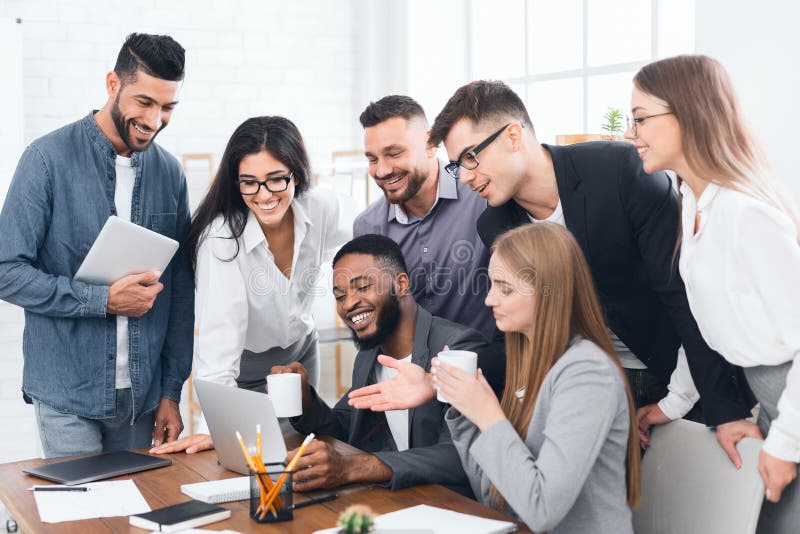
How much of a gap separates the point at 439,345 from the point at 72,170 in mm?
1098

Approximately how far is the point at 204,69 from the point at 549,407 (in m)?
3.50

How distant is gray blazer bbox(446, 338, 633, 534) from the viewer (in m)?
1.54

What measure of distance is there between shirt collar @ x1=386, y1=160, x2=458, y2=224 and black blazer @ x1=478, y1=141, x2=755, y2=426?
1.76 ft

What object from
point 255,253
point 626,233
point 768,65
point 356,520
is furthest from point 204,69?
point 356,520

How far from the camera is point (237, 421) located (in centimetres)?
182

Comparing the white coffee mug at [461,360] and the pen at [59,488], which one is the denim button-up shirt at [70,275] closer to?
the pen at [59,488]

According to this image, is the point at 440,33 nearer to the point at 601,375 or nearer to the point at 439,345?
the point at 439,345

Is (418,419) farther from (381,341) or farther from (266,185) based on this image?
(266,185)

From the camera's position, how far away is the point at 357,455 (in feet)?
5.95

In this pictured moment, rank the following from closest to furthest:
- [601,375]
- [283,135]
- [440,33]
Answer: [601,375], [283,135], [440,33]

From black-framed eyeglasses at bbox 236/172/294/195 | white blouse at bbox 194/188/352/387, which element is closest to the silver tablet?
white blouse at bbox 194/188/352/387

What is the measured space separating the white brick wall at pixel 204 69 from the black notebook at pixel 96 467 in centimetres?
243

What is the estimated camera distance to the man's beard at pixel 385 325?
7.62 feet

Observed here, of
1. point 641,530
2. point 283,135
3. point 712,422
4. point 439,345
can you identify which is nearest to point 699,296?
point 712,422
